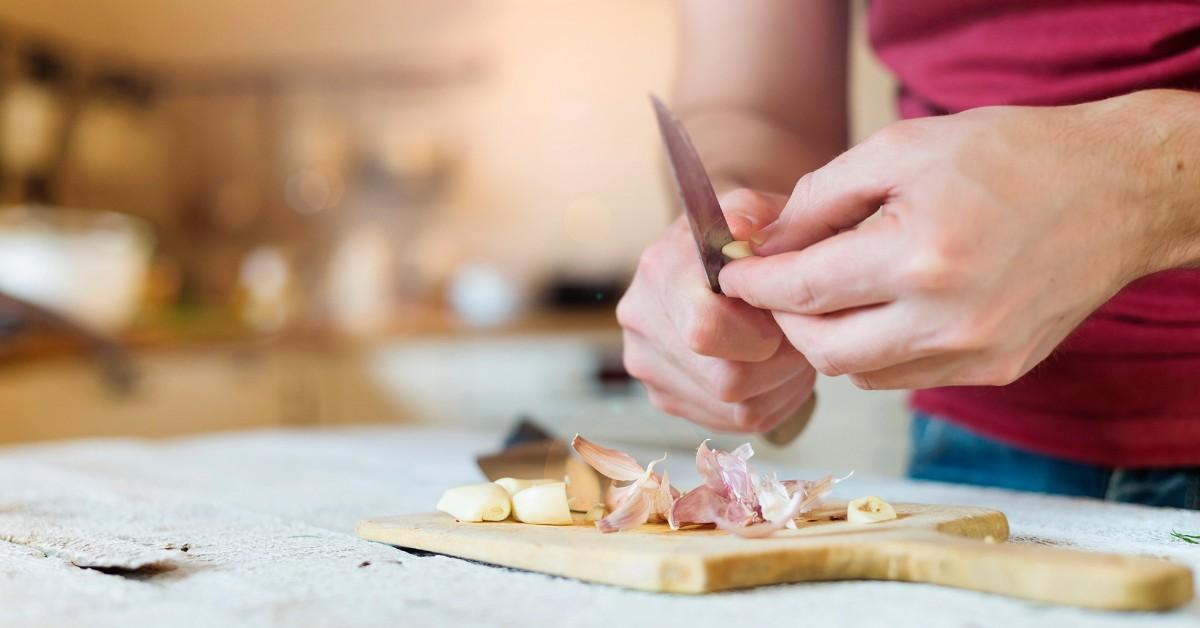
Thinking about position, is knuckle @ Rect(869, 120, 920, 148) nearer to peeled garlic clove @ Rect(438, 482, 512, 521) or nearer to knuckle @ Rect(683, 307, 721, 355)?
knuckle @ Rect(683, 307, 721, 355)

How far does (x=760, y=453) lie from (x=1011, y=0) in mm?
976

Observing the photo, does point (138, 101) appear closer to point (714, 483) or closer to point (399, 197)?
A: point (399, 197)

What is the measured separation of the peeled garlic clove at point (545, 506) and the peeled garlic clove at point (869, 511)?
0.15 meters

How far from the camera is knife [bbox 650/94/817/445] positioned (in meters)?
0.56

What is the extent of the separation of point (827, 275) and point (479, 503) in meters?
0.24

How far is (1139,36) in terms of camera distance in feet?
2.45

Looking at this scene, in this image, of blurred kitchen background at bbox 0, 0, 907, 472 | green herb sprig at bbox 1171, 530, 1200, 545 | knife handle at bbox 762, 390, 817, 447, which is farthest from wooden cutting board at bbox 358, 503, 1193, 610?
blurred kitchen background at bbox 0, 0, 907, 472

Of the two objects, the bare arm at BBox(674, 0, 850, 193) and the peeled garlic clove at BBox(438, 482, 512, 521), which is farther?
the bare arm at BBox(674, 0, 850, 193)

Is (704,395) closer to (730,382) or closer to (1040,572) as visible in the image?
(730,382)

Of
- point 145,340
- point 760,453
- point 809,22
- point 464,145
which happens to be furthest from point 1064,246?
point 464,145

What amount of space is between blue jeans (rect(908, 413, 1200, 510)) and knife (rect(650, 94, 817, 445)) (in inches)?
16.9

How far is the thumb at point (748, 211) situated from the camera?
622 mm

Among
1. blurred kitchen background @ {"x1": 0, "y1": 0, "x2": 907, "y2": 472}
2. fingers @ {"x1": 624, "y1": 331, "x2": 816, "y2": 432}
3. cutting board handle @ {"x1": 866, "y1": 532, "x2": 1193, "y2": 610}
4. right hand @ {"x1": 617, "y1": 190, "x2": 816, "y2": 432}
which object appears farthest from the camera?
blurred kitchen background @ {"x1": 0, "y1": 0, "x2": 907, "y2": 472}

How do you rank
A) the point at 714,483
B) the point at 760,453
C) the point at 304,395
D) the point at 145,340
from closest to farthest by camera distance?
the point at 714,483, the point at 760,453, the point at 145,340, the point at 304,395
